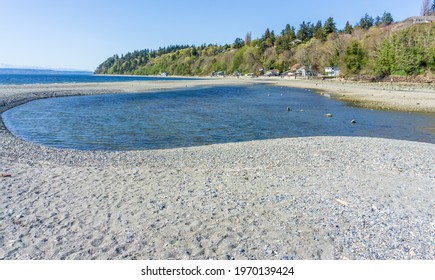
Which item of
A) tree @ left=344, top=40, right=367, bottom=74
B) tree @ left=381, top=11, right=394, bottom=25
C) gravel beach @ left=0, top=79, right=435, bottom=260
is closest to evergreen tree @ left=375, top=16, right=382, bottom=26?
tree @ left=381, top=11, right=394, bottom=25

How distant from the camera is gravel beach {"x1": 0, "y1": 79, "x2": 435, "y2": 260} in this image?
235 inches

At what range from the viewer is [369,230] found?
6.73 metres

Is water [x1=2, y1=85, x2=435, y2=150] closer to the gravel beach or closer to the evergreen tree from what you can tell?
the gravel beach

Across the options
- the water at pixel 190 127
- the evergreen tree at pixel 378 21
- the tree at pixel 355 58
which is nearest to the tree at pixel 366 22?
the evergreen tree at pixel 378 21

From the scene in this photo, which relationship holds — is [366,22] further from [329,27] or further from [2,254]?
[2,254]

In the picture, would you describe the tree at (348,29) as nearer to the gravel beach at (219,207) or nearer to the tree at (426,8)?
the tree at (426,8)

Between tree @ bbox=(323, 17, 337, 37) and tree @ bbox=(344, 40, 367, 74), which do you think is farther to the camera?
tree @ bbox=(323, 17, 337, 37)

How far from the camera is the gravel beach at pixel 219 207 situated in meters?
5.98

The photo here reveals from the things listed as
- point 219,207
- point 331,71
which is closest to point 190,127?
point 219,207

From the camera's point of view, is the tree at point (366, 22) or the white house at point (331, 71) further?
the tree at point (366, 22)

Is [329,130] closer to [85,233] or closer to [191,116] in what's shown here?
[191,116]

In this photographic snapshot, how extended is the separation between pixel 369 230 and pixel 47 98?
54167 mm

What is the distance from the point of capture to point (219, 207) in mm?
8039
